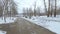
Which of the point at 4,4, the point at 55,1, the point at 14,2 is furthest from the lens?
the point at 55,1

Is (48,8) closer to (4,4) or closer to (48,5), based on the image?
(48,5)

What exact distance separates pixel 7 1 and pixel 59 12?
9048 cm

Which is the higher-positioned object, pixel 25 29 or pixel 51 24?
pixel 25 29

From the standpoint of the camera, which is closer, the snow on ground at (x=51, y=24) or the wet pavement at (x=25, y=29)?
the wet pavement at (x=25, y=29)

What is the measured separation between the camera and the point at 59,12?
410 ft

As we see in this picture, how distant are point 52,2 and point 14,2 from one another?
19.7 m

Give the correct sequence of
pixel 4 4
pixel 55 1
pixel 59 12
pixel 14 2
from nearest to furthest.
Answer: pixel 4 4 < pixel 14 2 < pixel 55 1 < pixel 59 12

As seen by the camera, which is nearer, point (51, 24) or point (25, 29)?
point (25, 29)

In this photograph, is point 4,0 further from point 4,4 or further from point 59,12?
point 59,12

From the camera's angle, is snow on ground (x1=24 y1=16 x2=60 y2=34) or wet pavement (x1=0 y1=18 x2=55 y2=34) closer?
wet pavement (x1=0 y1=18 x2=55 y2=34)

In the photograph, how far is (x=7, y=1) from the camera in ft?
132

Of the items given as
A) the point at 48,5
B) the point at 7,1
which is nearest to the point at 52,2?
the point at 48,5

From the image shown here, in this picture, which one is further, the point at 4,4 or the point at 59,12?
the point at 59,12

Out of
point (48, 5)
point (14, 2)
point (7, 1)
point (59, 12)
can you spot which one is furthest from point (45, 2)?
point (59, 12)
